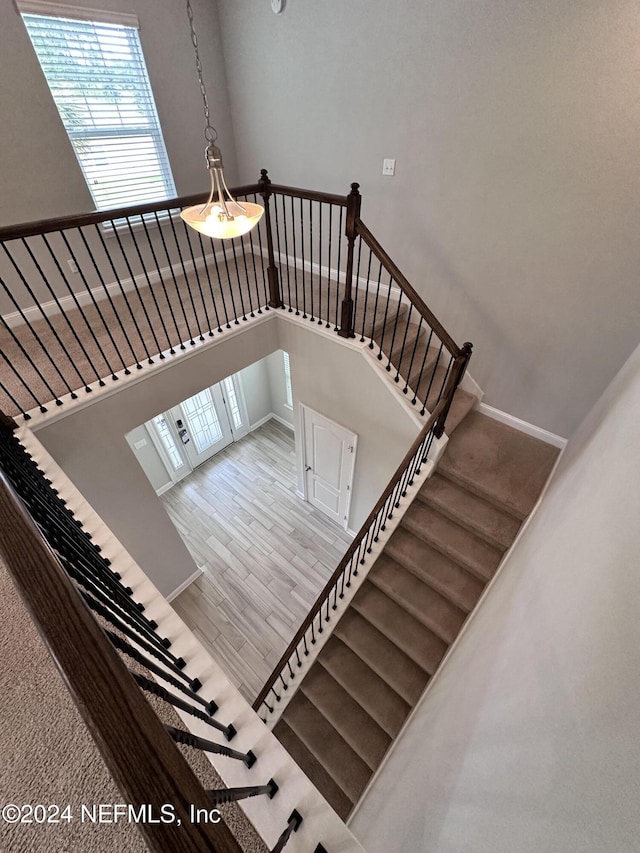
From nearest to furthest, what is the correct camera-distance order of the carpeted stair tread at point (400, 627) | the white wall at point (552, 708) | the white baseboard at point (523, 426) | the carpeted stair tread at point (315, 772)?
the white wall at point (552, 708)
the carpeted stair tread at point (315, 772)
the carpeted stair tread at point (400, 627)
the white baseboard at point (523, 426)

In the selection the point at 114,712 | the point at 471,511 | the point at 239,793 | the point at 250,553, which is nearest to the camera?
the point at 114,712

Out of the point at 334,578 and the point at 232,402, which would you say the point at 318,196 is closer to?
the point at 334,578

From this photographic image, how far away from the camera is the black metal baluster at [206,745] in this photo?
735 millimetres

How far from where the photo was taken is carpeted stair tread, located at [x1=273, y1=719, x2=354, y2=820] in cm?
227

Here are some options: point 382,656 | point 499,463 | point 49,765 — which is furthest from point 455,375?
point 49,765

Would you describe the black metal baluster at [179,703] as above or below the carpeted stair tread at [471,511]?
above

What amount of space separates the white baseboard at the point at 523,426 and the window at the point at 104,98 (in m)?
3.88

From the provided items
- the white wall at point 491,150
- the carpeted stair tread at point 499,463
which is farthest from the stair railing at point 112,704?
the white wall at point 491,150

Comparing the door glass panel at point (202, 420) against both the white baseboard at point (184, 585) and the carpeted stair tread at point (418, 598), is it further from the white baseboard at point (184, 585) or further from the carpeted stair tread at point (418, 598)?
the carpeted stair tread at point (418, 598)

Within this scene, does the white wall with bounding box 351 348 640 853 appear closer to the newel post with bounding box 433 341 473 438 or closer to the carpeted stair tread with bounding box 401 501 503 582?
the carpeted stair tread with bounding box 401 501 503 582

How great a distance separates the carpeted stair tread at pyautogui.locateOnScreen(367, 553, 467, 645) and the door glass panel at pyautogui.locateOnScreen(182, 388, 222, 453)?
12.0 ft

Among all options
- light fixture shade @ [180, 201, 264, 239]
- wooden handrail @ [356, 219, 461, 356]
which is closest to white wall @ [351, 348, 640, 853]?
wooden handrail @ [356, 219, 461, 356]

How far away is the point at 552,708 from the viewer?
0.95 m

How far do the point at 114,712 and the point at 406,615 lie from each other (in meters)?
2.55
